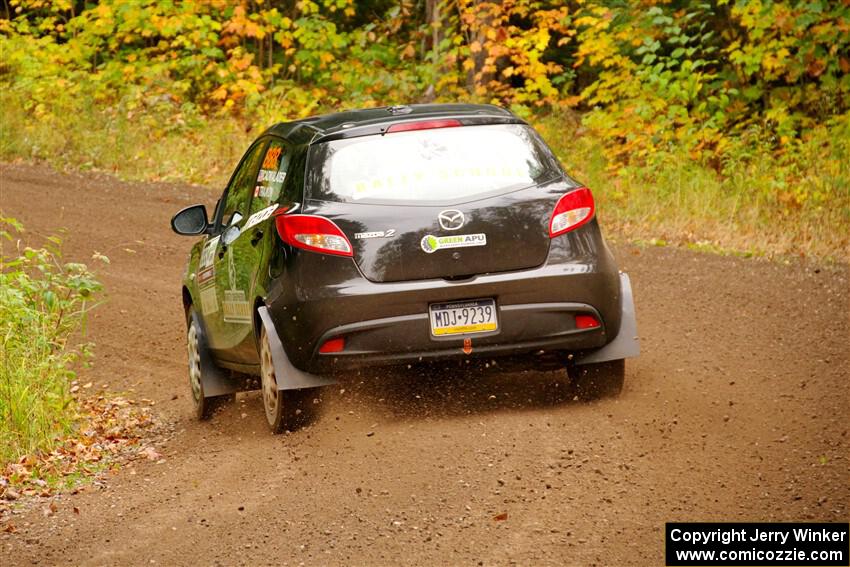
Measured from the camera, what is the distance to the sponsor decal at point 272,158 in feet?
25.8

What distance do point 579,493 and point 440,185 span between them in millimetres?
2029

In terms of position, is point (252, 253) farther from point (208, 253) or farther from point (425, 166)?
point (208, 253)

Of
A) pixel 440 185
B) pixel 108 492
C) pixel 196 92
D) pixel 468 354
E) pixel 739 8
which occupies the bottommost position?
pixel 196 92

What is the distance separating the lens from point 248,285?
25.1 ft

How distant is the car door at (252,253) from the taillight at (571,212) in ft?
5.08

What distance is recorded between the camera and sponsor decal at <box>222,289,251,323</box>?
7734 millimetres

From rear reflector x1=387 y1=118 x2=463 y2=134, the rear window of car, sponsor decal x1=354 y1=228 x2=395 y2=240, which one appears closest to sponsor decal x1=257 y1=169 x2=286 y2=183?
the rear window of car

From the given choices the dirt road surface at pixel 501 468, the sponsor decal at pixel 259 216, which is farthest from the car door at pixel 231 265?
the dirt road surface at pixel 501 468

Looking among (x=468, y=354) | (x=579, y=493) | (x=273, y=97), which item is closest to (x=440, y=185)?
(x=468, y=354)

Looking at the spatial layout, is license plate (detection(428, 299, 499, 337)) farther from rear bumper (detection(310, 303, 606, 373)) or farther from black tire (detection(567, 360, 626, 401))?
black tire (detection(567, 360, 626, 401))

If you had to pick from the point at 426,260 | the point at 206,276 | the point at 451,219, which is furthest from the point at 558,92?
the point at 426,260

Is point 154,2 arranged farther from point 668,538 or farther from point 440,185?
point 668,538

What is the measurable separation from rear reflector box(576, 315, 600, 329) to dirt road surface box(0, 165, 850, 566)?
1.66 ft

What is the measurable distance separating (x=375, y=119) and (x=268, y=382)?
1.62 m
